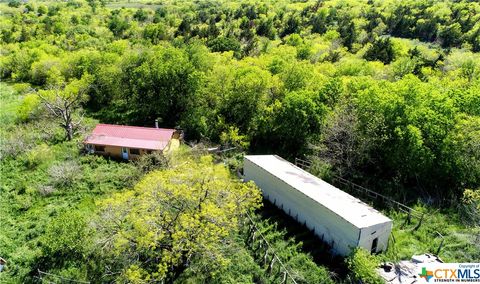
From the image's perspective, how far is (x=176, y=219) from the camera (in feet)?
71.5

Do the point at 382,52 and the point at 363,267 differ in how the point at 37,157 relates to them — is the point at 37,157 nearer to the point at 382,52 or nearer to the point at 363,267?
the point at 363,267

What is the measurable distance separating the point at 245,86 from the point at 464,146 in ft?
71.4

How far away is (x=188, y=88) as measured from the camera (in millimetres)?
44281

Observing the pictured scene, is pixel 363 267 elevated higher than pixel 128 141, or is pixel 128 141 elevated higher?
pixel 128 141

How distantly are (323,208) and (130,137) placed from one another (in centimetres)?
2336

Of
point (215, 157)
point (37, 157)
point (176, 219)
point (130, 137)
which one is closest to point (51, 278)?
point (176, 219)

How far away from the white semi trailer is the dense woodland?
1.37 metres

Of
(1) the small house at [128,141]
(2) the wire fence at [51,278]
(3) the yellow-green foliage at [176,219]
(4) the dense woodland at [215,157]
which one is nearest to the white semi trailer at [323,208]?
(4) the dense woodland at [215,157]

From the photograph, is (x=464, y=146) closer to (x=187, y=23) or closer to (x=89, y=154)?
(x=89, y=154)

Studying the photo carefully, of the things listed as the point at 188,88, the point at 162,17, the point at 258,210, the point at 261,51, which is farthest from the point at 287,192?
the point at 162,17

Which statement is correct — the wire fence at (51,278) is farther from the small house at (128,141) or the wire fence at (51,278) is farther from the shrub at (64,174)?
the small house at (128,141)

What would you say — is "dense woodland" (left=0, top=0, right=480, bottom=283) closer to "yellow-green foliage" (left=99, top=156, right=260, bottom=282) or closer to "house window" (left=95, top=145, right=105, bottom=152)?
"yellow-green foliage" (left=99, top=156, right=260, bottom=282)

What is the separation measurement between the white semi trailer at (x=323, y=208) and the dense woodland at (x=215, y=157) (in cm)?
137

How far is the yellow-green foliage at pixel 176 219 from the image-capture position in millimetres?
21094
